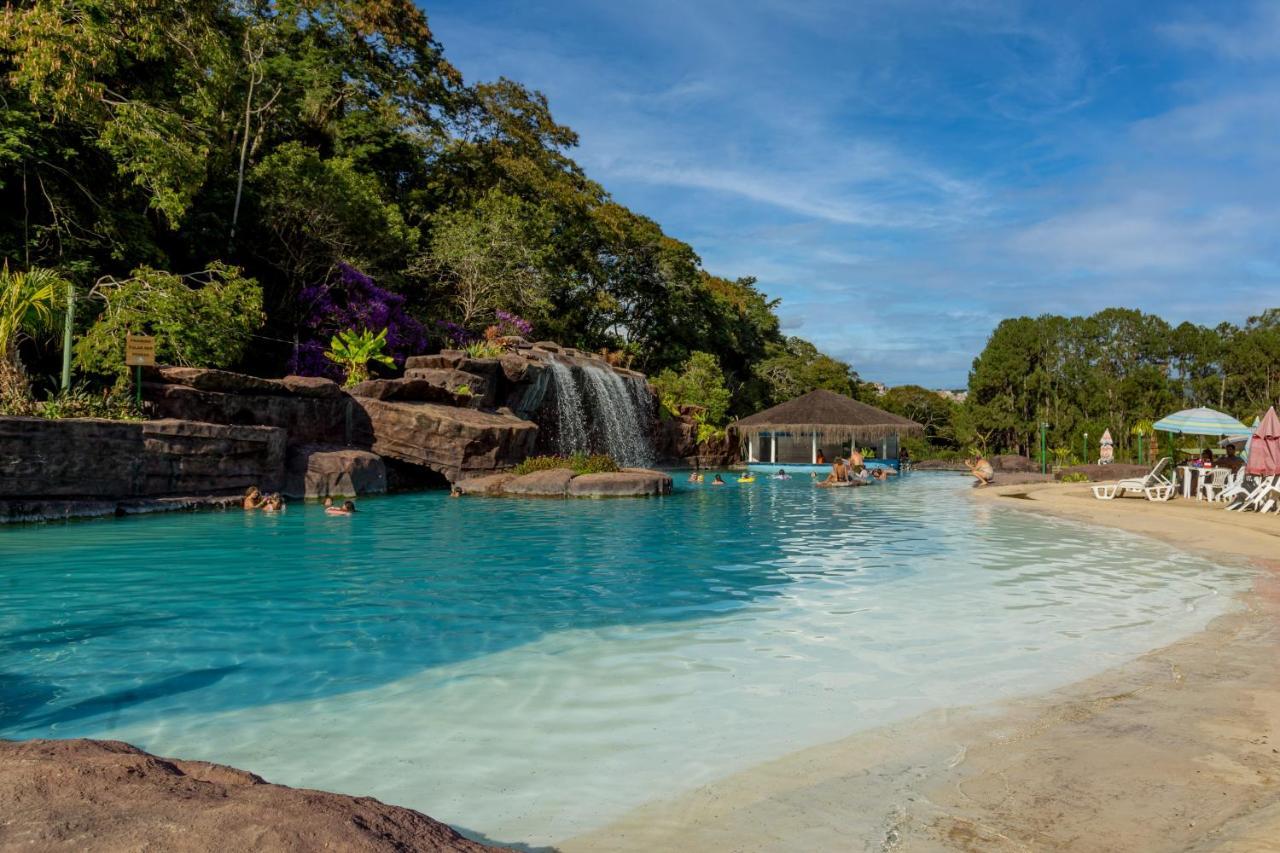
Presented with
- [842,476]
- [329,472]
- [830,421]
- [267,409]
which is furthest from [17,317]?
[830,421]

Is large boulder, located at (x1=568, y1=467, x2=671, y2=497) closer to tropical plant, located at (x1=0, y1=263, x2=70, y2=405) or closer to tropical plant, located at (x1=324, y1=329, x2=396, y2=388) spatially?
tropical plant, located at (x1=324, y1=329, x2=396, y2=388)

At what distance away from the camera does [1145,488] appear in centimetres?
1864

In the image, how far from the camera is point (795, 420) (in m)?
32.2

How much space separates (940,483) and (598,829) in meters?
25.6

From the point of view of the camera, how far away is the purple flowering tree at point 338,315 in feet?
72.6

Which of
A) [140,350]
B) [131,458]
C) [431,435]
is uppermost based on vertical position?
[140,350]

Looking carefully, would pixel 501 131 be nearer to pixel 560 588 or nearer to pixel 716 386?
pixel 716 386

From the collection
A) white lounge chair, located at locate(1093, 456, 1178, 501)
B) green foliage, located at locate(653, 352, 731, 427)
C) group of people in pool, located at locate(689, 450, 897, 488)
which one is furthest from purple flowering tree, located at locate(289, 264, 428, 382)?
white lounge chair, located at locate(1093, 456, 1178, 501)

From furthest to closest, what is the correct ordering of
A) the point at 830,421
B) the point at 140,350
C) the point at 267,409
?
the point at 830,421 → the point at 267,409 → the point at 140,350

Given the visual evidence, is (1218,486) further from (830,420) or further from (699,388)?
(699,388)

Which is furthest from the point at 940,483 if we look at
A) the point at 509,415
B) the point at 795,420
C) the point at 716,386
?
the point at 509,415

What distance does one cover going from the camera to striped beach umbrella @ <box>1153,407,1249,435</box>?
19.1 m

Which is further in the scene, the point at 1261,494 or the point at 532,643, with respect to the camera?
the point at 1261,494

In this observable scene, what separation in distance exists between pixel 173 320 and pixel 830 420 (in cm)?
2303
